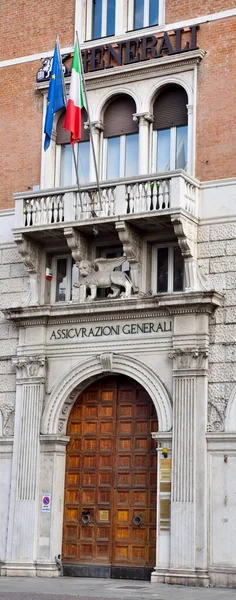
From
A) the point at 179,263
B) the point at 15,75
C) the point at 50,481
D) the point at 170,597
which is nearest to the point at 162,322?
the point at 179,263

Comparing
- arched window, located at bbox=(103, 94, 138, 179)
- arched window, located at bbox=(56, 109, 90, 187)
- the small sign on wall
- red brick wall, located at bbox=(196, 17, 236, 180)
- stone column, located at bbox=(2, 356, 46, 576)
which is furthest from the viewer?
arched window, located at bbox=(56, 109, 90, 187)

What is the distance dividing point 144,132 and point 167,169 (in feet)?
3.52

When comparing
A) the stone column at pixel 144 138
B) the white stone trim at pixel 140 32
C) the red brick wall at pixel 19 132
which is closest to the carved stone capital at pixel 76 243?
the stone column at pixel 144 138

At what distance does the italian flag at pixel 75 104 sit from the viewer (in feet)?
A: 77.7

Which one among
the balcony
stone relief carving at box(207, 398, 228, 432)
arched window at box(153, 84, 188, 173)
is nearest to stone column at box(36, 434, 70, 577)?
stone relief carving at box(207, 398, 228, 432)

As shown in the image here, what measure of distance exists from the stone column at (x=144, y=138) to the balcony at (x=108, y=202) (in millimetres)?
950

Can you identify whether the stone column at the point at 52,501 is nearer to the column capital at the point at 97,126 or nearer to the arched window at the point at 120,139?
the arched window at the point at 120,139

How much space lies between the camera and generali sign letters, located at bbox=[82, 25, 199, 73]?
24438 mm

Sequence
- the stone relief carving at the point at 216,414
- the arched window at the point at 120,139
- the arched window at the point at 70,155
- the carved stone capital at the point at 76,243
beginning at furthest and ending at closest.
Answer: the arched window at the point at 70,155
the arched window at the point at 120,139
the carved stone capital at the point at 76,243
the stone relief carving at the point at 216,414

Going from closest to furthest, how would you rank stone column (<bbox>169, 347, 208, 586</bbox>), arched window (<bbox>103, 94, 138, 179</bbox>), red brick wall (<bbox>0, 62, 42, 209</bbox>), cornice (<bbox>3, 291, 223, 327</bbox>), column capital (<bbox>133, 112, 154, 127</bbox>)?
stone column (<bbox>169, 347, 208, 586</bbox>) < cornice (<bbox>3, 291, 223, 327</bbox>) < column capital (<bbox>133, 112, 154, 127</bbox>) < arched window (<bbox>103, 94, 138, 179</bbox>) < red brick wall (<bbox>0, 62, 42, 209</bbox>)

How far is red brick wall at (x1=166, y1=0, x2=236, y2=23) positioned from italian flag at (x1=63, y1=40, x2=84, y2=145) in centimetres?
267

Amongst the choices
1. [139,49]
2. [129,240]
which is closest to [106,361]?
[129,240]

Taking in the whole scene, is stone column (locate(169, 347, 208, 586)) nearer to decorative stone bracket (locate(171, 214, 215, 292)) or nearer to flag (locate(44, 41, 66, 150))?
decorative stone bracket (locate(171, 214, 215, 292))

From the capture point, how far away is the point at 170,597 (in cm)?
1933
